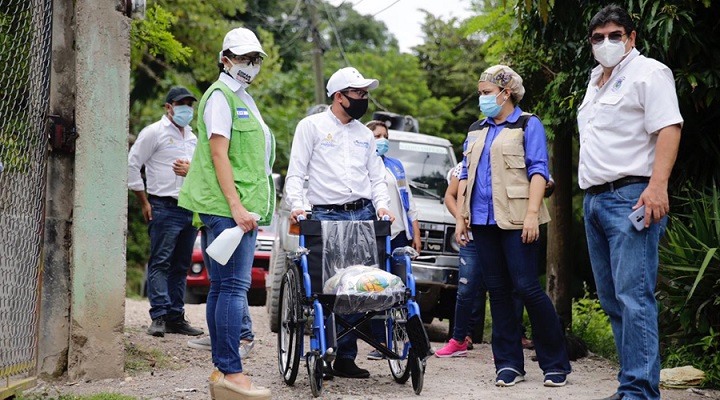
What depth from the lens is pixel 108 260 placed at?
6090mm

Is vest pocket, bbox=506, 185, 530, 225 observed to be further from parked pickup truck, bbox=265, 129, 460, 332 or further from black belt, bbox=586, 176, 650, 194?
parked pickup truck, bbox=265, 129, 460, 332

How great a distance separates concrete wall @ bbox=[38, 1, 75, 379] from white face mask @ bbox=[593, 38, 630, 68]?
3.43 m

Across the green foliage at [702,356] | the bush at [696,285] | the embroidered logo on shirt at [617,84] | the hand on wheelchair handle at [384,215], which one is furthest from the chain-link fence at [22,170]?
the green foliage at [702,356]

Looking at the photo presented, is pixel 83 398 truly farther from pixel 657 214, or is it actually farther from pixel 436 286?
pixel 436 286

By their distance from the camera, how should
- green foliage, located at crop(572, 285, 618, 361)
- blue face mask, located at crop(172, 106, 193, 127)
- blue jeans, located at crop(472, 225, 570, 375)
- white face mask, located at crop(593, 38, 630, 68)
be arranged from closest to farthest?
white face mask, located at crop(593, 38, 630, 68) → blue jeans, located at crop(472, 225, 570, 375) → blue face mask, located at crop(172, 106, 193, 127) → green foliage, located at crop(572, 285, 618, 361)

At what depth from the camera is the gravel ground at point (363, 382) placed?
5.90 meters

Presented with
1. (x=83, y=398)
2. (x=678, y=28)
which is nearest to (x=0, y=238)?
(x=83, y=398)

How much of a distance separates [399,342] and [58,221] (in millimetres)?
2448

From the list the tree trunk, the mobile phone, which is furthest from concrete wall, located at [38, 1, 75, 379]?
the tree trunk

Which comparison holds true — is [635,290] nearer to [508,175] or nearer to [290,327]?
[508,175]

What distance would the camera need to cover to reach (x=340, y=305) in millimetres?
5836

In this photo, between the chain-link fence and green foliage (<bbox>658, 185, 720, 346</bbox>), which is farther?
green foliage (<bbox>658, 185, 720, 346</bbox>)

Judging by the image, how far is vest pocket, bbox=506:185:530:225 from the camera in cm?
611

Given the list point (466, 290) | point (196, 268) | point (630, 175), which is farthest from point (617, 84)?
point (196, 268)
